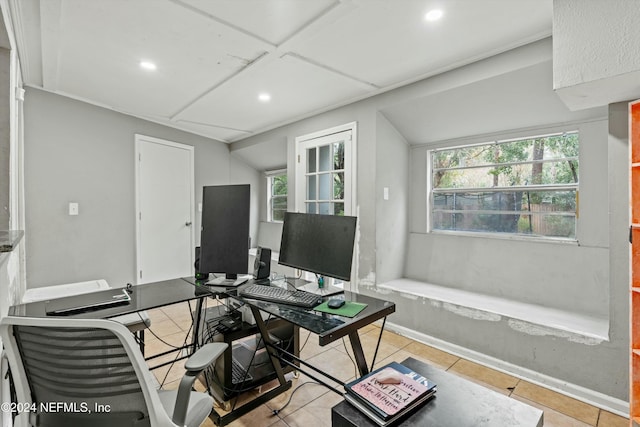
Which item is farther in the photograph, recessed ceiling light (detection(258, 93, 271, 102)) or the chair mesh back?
recessed ceiling light (detection(258, 93, 271, 102))

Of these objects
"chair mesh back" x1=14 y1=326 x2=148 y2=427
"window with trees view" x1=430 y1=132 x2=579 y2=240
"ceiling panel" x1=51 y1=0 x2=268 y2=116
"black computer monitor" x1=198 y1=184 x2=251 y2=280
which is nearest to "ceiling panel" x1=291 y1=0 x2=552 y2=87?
"ceiling panel" x1=51 y1=0 x2=268 y2=116

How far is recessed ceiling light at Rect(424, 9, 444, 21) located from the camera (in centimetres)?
190

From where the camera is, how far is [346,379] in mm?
2285

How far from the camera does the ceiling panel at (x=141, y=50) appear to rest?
2000 mm

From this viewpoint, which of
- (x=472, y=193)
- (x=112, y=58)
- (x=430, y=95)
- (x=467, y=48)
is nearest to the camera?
(x=467, y=48)

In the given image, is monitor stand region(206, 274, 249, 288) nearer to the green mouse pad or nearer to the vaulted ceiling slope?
the green mouse pad

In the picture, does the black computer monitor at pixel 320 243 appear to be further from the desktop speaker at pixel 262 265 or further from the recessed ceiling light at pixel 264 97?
the recessed ceiling light at pixel 264 97

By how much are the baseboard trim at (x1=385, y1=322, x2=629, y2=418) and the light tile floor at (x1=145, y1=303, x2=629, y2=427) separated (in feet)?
0.13

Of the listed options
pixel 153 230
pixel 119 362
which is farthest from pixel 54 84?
pixel 119 362

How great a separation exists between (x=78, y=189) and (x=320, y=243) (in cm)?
351

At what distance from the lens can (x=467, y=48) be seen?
2.30m

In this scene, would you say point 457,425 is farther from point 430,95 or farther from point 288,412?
point 430,95

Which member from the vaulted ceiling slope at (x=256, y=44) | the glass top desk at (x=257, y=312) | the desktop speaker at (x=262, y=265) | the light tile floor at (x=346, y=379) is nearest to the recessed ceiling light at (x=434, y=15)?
the vaulted ceiling slope at (x=256, y=44)

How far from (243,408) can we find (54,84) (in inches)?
149
